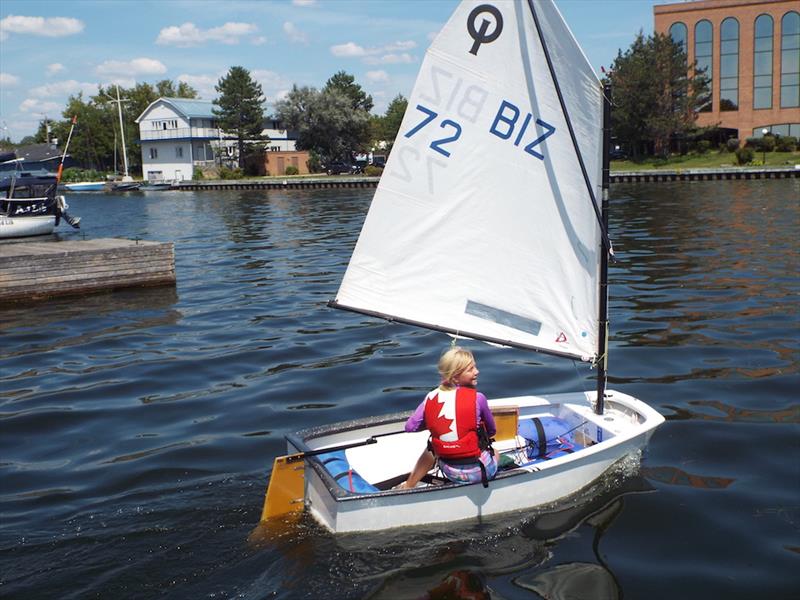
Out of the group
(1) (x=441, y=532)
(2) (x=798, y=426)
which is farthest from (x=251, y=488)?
(2) (x=798, y=426)

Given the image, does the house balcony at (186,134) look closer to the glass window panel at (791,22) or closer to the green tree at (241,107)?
the green tree at (241,107)

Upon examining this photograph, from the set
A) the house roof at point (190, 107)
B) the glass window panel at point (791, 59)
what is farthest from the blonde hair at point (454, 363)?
the house roof at point (190, 107)

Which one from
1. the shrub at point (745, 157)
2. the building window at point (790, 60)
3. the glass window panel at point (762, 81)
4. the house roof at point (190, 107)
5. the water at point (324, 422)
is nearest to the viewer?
the water at point (324, 422)

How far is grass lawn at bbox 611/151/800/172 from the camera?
237ft

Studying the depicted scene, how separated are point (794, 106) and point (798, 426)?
277 feet

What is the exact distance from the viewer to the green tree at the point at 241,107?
104 metres

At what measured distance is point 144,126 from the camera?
114 meters

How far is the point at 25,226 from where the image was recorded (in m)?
42.7

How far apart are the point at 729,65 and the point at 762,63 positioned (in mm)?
3231

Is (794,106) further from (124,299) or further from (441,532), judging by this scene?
(441,532)

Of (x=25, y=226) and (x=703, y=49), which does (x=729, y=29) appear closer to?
(x=703, y=49)

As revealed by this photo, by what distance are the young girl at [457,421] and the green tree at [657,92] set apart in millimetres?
75534

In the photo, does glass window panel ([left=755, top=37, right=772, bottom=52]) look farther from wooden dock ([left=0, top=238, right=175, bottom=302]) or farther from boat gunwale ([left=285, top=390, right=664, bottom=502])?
boat gunwale ([left=285, top=390, right=664, bottom=502])

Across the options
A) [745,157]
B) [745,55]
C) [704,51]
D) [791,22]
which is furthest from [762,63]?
[745,157]
